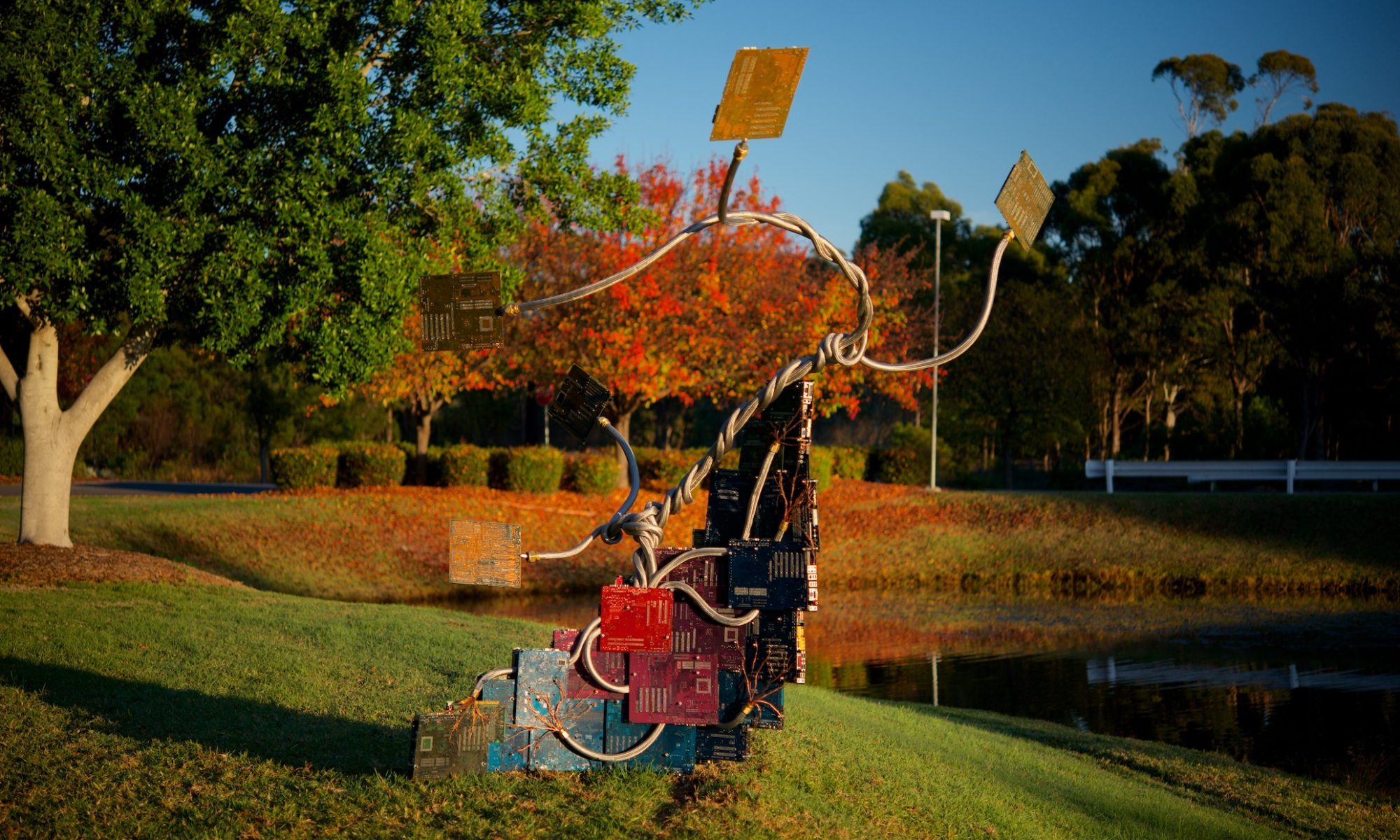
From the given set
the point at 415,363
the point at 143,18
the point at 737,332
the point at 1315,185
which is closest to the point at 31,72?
the point at 143,18

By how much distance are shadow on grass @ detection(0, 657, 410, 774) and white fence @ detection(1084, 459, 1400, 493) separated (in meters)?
26.7

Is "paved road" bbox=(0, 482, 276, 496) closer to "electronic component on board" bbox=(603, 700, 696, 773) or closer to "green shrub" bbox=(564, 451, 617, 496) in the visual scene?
"green shrub" bbox=(564, 451, 617, 496)

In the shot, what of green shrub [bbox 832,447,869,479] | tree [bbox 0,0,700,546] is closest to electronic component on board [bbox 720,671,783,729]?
tree [bbox 0,0,700,546]

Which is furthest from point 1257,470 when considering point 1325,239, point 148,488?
point 148,488

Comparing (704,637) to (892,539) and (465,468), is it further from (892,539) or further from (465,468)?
(465,468)

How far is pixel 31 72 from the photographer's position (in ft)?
35.5

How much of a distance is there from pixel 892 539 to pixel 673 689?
67.1 feet

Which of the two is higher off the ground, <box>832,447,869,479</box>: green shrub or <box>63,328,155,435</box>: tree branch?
<box>63,328,155,435</box>: tree branch

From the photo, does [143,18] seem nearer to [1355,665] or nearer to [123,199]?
[123,199]

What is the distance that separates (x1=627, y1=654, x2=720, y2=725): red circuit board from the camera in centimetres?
452

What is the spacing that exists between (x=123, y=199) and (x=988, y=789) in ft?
31.3

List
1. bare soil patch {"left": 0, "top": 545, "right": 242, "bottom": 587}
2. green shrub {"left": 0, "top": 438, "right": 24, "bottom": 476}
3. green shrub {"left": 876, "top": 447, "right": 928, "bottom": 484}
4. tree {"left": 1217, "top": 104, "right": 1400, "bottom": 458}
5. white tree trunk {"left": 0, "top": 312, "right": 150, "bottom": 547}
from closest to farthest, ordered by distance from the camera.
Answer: bare soil patch {"left": 0, "top": 545, "right": 242, "bottom": 587}
white tree trunk {"left": 0, "top": 312, "right": 150, "bottom": 547}
green shrub {"left": 0, "top": 438, "right": 24, "bottom": 476}
green shrub {"left": 876, "top": 447, "right": 928, "bottom": 484}
tree {"left": 1217, "top": 104, "right": 1400, "bottom": 458}

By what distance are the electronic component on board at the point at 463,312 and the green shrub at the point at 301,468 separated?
22685 millimetres

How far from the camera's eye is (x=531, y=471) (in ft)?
86.7
